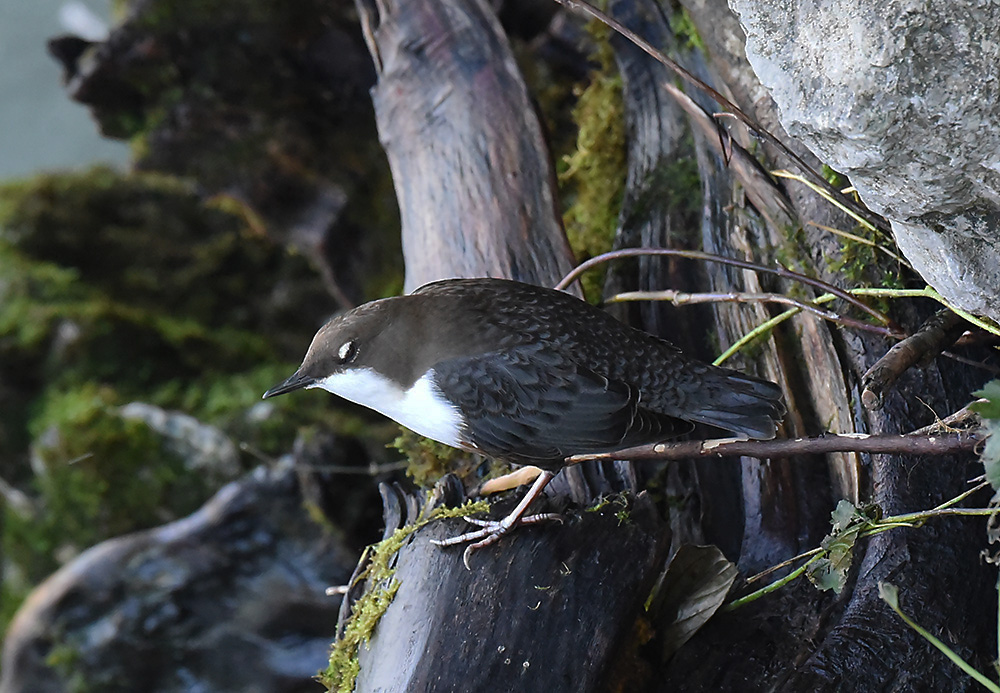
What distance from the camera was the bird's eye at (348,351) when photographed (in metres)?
1.66

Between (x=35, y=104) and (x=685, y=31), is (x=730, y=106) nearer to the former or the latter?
(x=685, y=31)

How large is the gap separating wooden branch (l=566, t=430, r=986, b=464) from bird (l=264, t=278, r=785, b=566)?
5 centimetres

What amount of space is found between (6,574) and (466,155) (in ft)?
9.63

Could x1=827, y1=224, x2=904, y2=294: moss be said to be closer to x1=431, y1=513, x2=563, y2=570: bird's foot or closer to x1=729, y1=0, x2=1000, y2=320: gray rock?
x1=729, y1=0, x2=1000, y2=320: gray rock

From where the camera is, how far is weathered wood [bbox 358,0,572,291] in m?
2.23

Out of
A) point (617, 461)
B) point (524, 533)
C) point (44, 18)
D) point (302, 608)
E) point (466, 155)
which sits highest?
point (44, 18)

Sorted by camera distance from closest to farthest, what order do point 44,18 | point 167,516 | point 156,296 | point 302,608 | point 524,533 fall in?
point 524,533
point 302,608
point 167,516
point 156,296
point 44,18

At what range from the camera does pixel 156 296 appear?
4.57 m

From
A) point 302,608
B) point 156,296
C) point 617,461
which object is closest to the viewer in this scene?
point 617,461

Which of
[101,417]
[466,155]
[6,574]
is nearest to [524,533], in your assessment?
[466,155]

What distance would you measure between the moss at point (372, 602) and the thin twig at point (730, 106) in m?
0.91

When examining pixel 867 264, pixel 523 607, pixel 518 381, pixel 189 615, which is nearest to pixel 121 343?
pixel 189 615

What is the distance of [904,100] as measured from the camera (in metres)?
1.01

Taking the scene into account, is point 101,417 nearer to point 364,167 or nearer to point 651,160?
point 364,167
